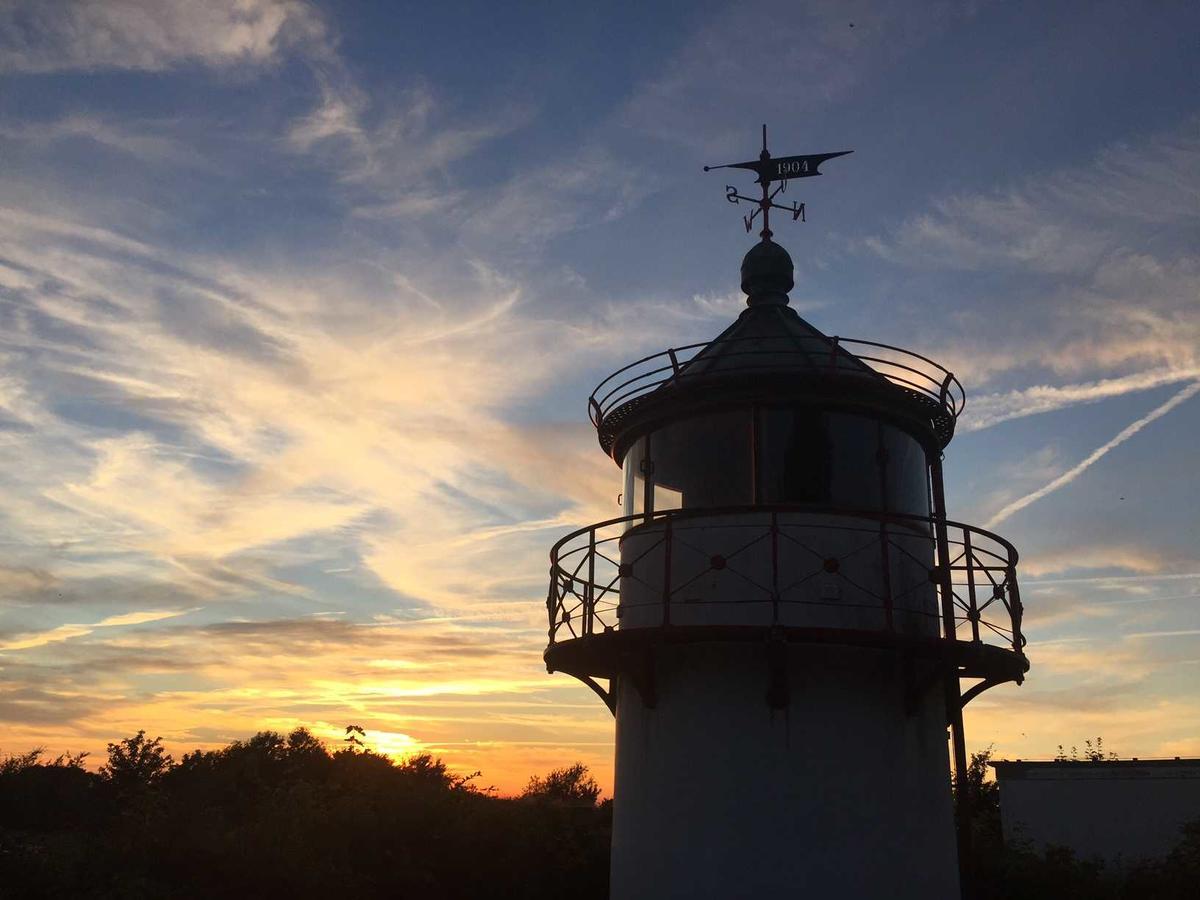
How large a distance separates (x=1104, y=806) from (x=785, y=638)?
1939 centimetres

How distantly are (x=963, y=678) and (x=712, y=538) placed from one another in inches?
150

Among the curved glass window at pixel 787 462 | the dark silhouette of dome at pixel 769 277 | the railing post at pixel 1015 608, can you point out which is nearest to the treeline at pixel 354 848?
the railing post at pixel 1015 608

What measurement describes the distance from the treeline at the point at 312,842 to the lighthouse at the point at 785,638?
8.24 m

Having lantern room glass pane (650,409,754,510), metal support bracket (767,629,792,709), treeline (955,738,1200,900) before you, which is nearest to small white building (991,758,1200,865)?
treeline (955,738,1200,900)

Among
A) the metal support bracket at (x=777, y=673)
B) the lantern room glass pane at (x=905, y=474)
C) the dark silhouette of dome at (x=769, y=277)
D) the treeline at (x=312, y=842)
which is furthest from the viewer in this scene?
the treeline at (x=312, y=842)

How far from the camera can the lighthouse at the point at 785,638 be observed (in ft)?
34.9

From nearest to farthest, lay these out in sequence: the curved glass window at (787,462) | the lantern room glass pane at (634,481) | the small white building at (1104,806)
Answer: the curved glass window at (787,462) → the lantern room glass pane at (634,481) → the small white building at (1104,806)

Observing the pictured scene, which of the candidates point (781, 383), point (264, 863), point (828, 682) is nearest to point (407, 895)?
point (264, 863)

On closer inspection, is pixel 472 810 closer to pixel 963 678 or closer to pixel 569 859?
pixel 569 859

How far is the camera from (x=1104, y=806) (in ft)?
82.3

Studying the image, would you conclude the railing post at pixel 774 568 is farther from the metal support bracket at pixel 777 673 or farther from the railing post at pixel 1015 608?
the railing post at pixel 1015 608

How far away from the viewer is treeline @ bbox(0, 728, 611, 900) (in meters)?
17.2

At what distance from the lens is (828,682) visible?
11.0 m

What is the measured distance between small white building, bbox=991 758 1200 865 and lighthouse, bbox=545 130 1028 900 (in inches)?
595
